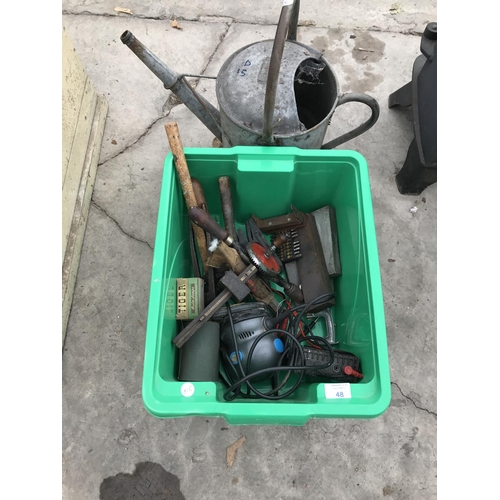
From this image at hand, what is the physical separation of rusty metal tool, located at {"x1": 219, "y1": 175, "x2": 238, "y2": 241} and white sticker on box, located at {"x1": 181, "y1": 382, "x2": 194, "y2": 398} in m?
0.41

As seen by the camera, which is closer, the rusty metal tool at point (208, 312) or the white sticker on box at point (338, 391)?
the white sticker on box at point (338, 391)

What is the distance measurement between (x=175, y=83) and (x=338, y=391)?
82 cm

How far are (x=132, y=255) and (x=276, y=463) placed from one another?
2.55ft

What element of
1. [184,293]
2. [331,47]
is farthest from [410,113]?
[184,293]

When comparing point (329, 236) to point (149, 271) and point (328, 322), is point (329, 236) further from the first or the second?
point (149, 271)

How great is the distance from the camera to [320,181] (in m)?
1.11

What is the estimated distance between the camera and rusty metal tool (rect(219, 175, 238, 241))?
107cm

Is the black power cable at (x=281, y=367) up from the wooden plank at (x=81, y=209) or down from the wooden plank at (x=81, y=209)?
down

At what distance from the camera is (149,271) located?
130cm

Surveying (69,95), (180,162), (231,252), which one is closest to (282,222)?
(231,252)

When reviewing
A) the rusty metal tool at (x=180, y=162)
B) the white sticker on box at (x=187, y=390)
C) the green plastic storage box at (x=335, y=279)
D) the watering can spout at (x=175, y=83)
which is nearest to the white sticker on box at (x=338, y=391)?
the green plastic storage box at (x=335, y=279)

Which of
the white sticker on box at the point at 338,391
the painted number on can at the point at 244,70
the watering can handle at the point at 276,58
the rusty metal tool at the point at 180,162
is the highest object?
the painted number on can at the point at 244,70

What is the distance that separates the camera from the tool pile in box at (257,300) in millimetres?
935

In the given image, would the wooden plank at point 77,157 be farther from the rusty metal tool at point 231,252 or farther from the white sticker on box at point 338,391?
the white sticker on box at point 338,391
